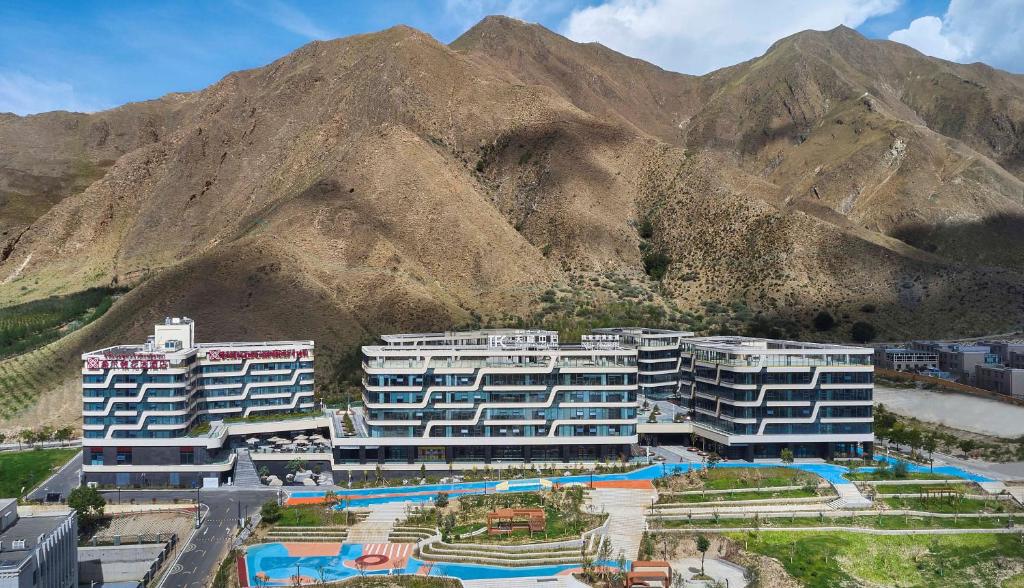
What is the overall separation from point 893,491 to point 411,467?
107ft

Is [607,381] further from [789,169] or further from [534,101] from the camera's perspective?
[789,169]

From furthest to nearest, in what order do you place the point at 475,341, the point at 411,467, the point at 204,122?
the point at 204,122 → the point at 475,341 → the point at 411,467

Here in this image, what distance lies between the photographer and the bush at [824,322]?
370 ft

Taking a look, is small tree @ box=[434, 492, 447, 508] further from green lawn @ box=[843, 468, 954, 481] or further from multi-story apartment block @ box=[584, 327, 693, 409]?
multi-story apartment block @ box=[584, 327, 693, 409]

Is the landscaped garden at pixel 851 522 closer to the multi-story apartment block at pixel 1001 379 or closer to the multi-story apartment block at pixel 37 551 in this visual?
the multi-story apartment block at pixel 37 551

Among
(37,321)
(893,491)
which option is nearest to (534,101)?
(37,321)

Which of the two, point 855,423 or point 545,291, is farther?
point 545,291

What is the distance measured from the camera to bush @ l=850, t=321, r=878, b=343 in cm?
11019

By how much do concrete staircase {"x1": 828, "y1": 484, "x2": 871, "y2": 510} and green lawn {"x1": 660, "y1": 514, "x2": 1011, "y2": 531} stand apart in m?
1.56

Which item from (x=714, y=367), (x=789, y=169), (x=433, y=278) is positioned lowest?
(x=714, y=367)

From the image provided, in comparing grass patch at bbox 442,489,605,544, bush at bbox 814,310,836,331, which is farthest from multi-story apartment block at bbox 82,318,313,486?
bush at bbox 814,310,836,331

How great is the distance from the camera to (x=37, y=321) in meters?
127

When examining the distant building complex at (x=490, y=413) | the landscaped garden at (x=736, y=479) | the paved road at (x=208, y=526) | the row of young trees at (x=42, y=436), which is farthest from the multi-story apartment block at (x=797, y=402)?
the row of young trees at (x=42, y=436)

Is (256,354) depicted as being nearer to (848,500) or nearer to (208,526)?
(208,526)
